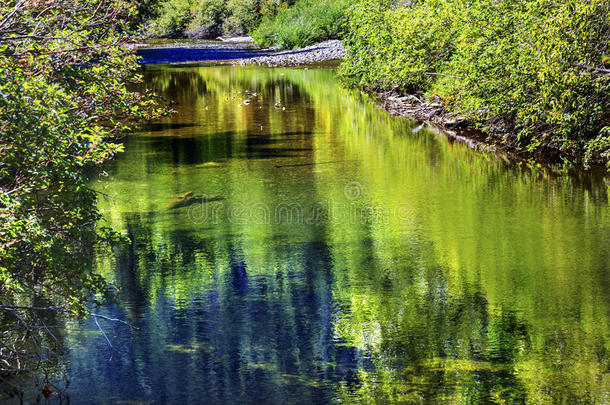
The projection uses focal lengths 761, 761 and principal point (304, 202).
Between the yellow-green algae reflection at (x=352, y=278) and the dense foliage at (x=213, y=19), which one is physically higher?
the dense foliage at (x=213, y=19)

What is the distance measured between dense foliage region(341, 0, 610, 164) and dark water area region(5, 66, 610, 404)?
1.51 meters

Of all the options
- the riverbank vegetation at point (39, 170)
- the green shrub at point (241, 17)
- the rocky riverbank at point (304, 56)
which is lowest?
the riverbank vegetation at point (39, 170)

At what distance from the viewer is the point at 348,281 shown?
13094 mm

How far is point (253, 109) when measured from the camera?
3356cm

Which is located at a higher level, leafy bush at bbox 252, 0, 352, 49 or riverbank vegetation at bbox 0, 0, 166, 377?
leafy bush at bbox 252, 0, 352, 49

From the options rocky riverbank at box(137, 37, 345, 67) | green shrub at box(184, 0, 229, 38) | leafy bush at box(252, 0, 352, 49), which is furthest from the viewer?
green shrub at box(184, 0, 229, 38)

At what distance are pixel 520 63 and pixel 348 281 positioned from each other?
9.04 metres

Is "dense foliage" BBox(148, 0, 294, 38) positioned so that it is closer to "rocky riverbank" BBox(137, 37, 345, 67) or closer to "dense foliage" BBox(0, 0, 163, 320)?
"rocky riverbank" BBox(137, 37, 345, 67)

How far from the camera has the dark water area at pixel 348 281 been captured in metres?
9.64

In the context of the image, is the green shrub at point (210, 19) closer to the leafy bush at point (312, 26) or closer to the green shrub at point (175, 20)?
the green shrub at point (175, 20)

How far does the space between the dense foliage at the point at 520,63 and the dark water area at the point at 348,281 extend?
1.51 m

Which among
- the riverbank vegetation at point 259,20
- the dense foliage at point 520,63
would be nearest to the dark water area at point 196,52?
the riverbank vegetation at point 259,20

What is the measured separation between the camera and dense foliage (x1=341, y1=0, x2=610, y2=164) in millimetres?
18016

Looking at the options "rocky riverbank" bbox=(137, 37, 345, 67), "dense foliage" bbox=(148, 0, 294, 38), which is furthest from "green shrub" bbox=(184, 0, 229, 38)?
"rocky riverbank" bbox=(137, 37, 345, 67)
